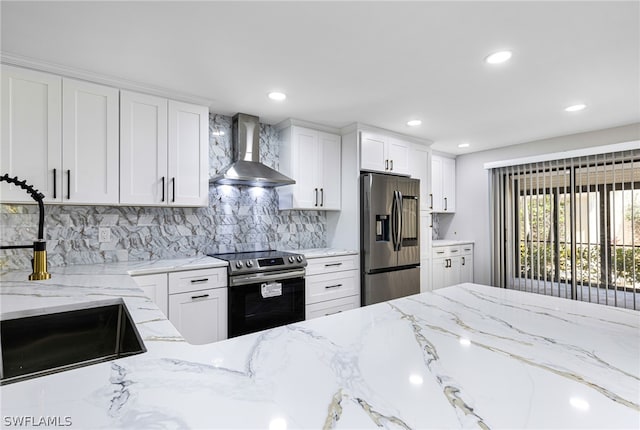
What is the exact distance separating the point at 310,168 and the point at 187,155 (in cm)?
128

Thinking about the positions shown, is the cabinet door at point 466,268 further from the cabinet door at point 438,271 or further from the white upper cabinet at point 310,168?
the white upper cabinet at point 310,168

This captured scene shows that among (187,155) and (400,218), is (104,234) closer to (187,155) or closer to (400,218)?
(187,155)

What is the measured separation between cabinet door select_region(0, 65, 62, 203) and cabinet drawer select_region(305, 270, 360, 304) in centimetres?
211

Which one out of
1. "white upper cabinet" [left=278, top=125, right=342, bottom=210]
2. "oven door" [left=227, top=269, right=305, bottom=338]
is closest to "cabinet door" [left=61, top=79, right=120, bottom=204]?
"oven door" [left=227, top=269, right=305, bottom=338]

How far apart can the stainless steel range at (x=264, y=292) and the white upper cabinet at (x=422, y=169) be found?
6.76 ft

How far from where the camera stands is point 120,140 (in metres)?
2.37

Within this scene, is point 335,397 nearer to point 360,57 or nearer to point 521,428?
point 521,428

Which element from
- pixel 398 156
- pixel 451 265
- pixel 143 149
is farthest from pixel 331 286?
pixel 451 265

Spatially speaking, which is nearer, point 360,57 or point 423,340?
point 423,340

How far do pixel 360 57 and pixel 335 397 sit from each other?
200cm

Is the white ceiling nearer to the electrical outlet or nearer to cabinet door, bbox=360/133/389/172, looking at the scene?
cabinet door, bbox=360/133/389/172

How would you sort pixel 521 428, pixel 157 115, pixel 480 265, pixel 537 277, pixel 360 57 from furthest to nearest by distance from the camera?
pixel 480 265 < pixel 537 277 < pixel 157 115 < pixel 360 57 < pixel 521 428

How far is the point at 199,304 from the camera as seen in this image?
2.42 m

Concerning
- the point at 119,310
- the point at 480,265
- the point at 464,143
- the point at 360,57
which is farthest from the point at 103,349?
the point at 480,265
